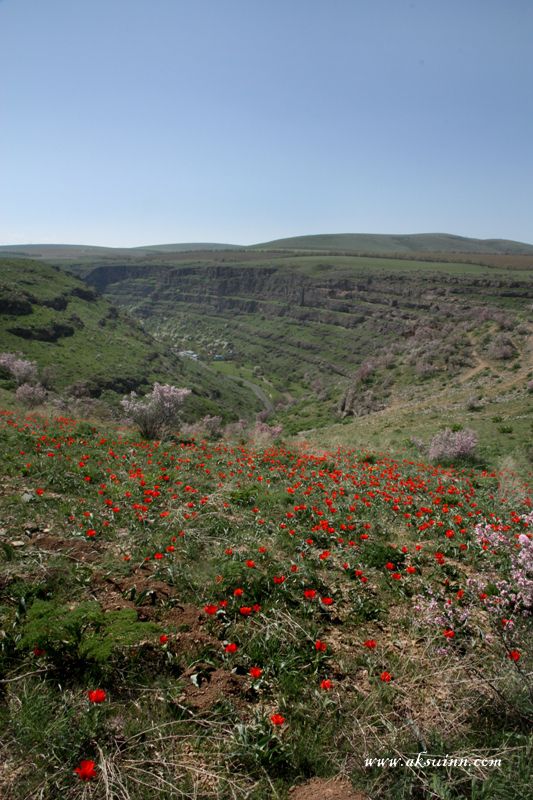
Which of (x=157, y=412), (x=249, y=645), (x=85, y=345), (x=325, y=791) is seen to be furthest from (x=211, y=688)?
(x=85, y=345)

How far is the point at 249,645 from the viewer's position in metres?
4.04

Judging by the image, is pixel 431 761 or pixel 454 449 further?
pixel 454 449

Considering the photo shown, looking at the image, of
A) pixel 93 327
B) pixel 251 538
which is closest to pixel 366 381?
pixel 251 538

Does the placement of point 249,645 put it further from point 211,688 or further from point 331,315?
point 331,315

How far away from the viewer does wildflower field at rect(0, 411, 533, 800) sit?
2.85 metres

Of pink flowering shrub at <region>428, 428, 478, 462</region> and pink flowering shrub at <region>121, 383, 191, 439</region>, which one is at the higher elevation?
pink flowering shrub at <region>121, 383, 191, 439</region>

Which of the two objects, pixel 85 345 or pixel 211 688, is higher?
pixel 211 688

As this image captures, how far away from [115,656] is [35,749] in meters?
0.87

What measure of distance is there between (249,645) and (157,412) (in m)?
11.7

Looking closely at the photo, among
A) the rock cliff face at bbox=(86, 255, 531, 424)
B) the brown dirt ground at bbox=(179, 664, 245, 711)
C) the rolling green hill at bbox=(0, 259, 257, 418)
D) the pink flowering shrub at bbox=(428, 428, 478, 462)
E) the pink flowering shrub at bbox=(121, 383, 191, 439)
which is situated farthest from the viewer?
the rolling green hill at bbox=(0, 259, 257, 418)

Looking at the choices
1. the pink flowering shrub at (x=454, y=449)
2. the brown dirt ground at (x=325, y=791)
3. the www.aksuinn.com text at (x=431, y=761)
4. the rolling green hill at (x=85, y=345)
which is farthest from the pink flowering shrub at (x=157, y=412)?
the rolling green hill at (x=85, y=345)

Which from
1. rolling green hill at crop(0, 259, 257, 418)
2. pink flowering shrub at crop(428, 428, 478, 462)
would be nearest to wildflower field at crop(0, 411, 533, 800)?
pink flowering shrub at crop(428, 428, 478, 462)

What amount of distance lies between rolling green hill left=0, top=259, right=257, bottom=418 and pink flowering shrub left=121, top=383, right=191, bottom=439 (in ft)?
139

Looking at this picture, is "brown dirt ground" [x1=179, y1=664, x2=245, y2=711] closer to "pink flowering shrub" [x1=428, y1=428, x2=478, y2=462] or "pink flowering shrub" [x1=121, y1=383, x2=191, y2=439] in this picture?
"pink flowering shrub" [x1=121, y1=383, x2=191, y2=439]
